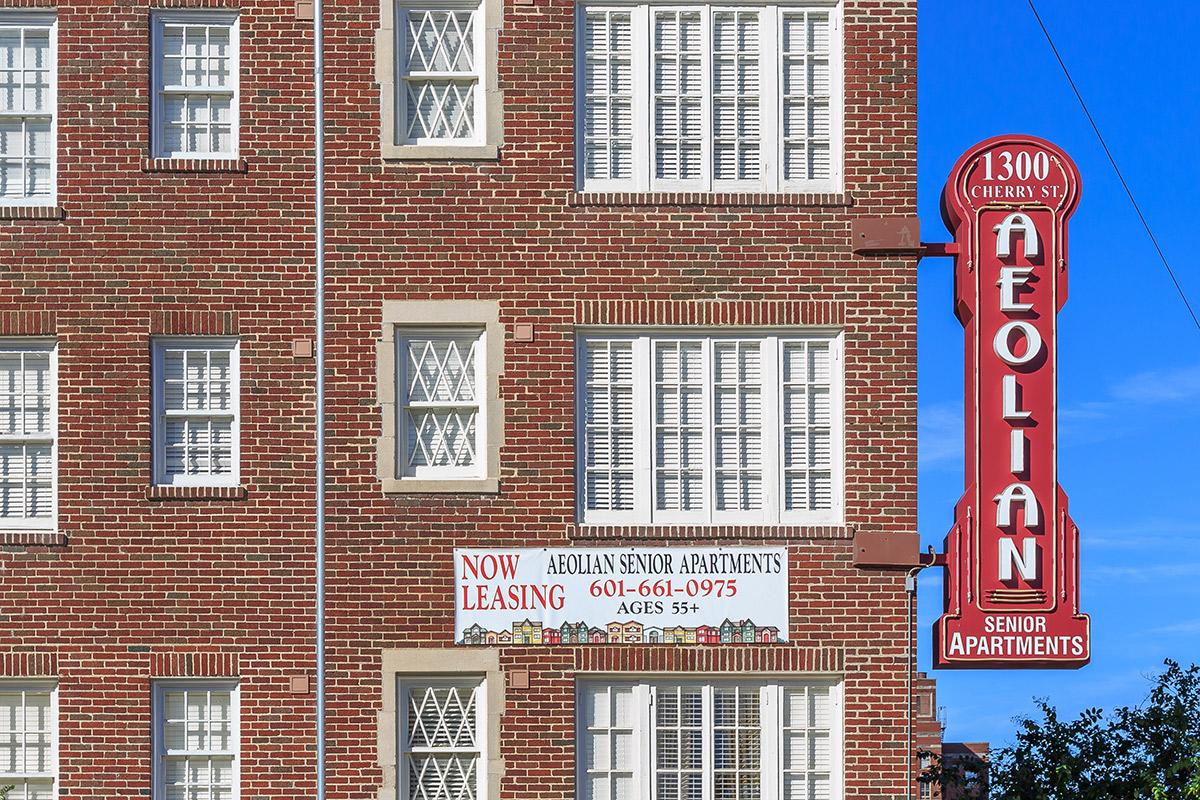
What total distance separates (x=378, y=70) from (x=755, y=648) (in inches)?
309

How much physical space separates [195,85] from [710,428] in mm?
7168

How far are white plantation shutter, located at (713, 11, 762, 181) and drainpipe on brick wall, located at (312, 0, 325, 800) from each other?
4509 millimetres

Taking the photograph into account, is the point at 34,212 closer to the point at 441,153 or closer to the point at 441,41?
the point at 441,153

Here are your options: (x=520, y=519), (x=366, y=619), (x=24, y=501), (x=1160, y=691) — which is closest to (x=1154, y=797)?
(x=1160, y=691)

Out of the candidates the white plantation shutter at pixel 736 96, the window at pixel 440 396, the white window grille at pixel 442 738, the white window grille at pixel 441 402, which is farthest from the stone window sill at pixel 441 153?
the white window grille at pixel 442 738

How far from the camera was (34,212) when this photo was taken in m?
19.4

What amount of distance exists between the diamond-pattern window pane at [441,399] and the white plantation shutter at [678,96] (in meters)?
3.03

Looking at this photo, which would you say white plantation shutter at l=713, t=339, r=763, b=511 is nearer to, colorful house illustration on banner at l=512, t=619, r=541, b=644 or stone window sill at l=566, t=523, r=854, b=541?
stone window sill at l=566, t=523, r=854, b=541

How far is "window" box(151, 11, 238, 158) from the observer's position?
19.7 metres

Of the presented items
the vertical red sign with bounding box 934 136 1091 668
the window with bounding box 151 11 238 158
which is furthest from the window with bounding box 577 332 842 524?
the window with bounding box 151 11 238 158

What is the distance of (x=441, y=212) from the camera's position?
1934 centimetres

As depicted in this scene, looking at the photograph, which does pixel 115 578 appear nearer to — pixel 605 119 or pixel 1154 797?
pixel 605 119

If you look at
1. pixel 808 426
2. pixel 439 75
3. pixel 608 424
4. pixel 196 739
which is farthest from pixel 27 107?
pixel 808 426

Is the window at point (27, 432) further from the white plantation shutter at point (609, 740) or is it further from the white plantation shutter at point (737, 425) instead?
the white plantation shutter at point (737, 425)
